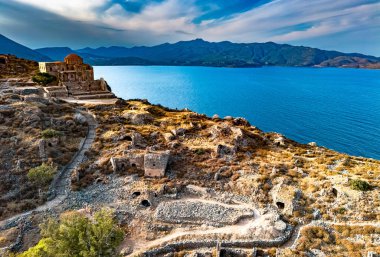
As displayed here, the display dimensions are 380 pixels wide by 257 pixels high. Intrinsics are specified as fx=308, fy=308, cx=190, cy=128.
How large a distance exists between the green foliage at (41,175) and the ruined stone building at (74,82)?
42607 mm

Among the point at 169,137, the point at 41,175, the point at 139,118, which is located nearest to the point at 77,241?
the point at 41,175

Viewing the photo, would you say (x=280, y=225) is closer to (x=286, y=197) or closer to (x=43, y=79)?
(x=286, y=197)

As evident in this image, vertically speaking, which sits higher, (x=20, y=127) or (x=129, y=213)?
(x=20, y=127)

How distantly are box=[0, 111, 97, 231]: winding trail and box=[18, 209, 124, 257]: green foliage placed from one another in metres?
11.3

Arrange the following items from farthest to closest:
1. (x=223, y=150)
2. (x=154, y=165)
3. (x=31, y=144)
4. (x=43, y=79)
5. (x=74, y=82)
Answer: (x=74, y=82) < (x=43, y=79) < (x=223, y=150) < (x=31, y=144) < (x=154, y=165)

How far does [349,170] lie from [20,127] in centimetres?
5941

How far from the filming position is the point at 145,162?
161ft

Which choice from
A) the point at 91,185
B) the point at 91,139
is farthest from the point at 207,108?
the point at 91,185

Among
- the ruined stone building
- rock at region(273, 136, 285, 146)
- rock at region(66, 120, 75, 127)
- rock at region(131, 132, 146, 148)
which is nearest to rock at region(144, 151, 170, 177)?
rock at region(131, 132, 146, 148)

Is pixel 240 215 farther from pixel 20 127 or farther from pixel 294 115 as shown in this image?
pixel 294 115

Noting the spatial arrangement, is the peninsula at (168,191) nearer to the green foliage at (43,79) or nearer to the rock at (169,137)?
the rock at (169,137)

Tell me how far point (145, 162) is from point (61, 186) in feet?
42.7

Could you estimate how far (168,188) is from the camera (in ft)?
148

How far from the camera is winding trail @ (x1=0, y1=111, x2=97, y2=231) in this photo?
128ft
